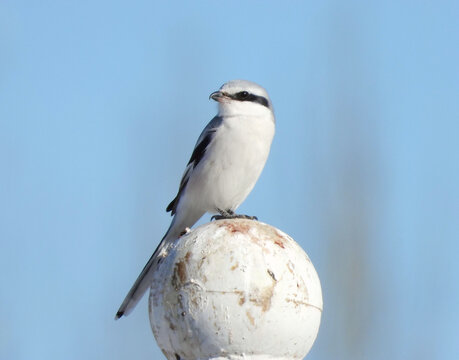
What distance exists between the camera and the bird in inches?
190

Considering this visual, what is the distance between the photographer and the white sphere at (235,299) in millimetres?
2277

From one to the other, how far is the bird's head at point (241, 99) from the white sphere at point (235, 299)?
8.72 feet

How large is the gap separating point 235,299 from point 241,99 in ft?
9.66

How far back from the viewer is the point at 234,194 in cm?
495

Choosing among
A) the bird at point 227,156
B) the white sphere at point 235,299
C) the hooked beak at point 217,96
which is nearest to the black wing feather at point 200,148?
the bird at point 227,156

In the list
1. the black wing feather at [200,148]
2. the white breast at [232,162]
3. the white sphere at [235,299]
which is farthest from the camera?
the black wing feather at [200,148]

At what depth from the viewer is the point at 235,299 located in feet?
7.47

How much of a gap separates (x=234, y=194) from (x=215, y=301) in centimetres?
Result: 269

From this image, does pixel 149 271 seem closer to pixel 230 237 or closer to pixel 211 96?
pixel 211 96

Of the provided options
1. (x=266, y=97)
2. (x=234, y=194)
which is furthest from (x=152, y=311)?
(x=266, y=97)

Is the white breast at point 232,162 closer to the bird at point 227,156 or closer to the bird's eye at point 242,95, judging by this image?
the bird at point 227,156

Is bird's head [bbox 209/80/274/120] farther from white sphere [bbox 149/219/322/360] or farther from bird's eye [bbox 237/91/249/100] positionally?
white sphere [bbox 149/219/322/360]

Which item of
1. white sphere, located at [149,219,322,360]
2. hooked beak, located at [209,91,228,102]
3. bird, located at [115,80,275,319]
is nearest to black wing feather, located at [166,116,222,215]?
bird, located at [115,80,275,319]

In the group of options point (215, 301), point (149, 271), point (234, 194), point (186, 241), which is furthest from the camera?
point (234, 194)
